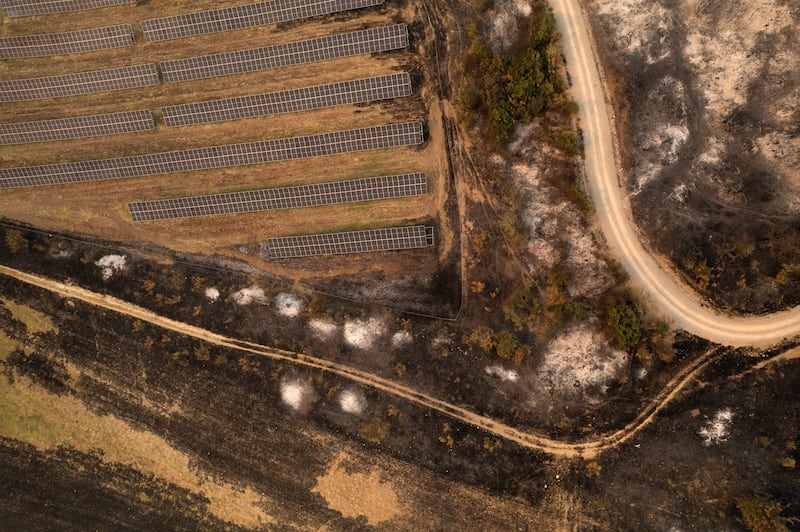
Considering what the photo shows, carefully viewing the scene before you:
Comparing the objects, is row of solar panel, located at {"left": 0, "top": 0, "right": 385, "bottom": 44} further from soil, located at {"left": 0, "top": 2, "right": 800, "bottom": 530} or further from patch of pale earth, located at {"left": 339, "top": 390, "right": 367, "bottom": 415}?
patch of pale earth, located at {"left": 339, "top": 390, "right": 367, "bottom": 415}

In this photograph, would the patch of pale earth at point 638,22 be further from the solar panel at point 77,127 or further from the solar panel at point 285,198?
the solar panel at point 77,127

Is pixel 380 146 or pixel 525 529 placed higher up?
pixel 380 146

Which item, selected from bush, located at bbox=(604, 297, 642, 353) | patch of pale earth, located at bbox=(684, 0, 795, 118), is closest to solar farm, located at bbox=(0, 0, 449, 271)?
bush, located at bbox=(604, 297, 642, 353)

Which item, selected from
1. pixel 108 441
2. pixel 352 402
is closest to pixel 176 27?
pixel 352 402

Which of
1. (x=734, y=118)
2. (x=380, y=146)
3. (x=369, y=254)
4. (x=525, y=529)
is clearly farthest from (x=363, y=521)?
(x=734, y=118)

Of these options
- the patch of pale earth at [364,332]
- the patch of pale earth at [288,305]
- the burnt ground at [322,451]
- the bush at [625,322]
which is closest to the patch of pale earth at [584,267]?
the bush at [625,322]

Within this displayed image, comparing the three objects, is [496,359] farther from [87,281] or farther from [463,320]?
[87,281]

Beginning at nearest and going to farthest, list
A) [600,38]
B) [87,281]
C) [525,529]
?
[525,529] → [600,38] → [87,281]
